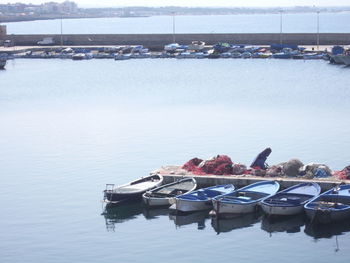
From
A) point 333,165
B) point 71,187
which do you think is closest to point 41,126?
point 71,187

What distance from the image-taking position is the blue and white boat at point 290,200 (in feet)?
90.0

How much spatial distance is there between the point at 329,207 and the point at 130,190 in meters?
7.54

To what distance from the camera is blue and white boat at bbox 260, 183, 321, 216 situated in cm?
2742

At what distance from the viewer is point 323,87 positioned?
2571 inches

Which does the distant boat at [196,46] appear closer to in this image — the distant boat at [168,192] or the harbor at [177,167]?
the harbor at [177,167]

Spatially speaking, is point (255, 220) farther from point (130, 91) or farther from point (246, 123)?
point (130, 91)

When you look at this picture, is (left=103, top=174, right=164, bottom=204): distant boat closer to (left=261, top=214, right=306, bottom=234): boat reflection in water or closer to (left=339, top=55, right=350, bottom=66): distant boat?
(left=261, top=214, right=306, bottom=234): boat reflection in water

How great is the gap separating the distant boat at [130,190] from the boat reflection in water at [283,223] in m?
4.84

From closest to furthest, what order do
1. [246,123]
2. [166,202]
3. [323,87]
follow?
Result: [166,202] → [246,123] → [323,87]

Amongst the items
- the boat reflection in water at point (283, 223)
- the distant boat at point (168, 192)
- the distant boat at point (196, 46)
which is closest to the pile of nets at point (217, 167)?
the distant boat at point (168, 192)

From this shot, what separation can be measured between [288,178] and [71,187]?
359 inches

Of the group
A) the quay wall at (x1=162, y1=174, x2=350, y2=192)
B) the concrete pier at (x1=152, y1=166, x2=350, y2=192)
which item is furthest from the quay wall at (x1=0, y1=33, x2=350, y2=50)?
the quay wall at (x1=162, y1=174, x2=350, y2=192)

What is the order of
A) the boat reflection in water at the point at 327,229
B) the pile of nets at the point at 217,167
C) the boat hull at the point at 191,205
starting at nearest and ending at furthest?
the boat reflection in water at the point at 327,229, the boat hull at the point at 191,205, the pile of nets at the point at 217,167

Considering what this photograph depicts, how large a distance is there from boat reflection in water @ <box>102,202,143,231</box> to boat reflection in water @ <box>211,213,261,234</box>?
122 inches
